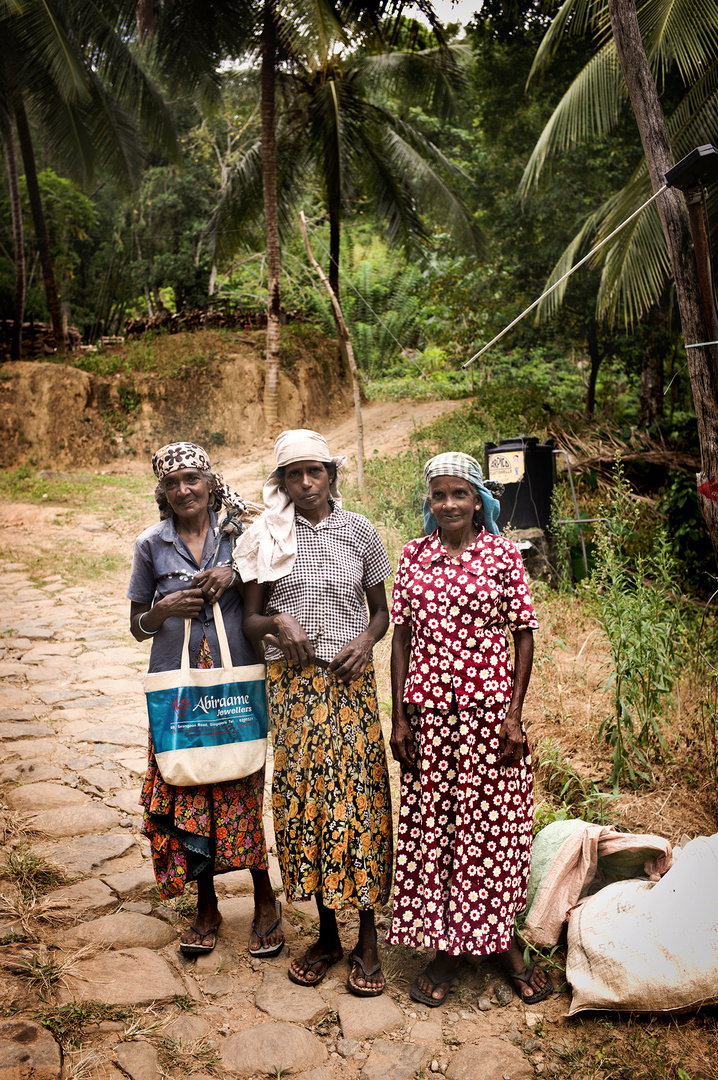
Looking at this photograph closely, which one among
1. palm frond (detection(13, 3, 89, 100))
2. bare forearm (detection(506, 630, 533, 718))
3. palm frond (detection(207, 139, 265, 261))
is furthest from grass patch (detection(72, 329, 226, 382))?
bare forearm (detection(506, 630, 533, 718))

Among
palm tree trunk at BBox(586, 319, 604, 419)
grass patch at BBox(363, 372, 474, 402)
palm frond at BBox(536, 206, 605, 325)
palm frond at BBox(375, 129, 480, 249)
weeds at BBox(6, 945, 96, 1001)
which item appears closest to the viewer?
weeds at BBox(6, 945, 96, 1001)

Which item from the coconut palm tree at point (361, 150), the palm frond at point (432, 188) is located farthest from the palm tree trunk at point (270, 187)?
the palm frond at point (432, 188)

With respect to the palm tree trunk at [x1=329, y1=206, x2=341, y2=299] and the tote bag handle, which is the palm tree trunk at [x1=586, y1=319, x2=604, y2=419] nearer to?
the palm tree trunk at [x1=329, y1=206, x2=341, y2=299]

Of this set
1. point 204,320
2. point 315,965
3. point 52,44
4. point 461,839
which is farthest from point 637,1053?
point 204,320

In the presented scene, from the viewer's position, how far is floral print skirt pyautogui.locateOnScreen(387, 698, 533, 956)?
7.44 ft

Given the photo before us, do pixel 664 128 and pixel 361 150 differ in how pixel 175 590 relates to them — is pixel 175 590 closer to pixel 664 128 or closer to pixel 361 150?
pixel 664 128

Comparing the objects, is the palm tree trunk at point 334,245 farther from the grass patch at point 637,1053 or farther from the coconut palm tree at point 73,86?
the grass patch at point 637,1053

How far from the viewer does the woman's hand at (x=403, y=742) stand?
2.34 meters

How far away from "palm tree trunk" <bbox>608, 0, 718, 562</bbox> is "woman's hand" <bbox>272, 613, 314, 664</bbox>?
1806mm

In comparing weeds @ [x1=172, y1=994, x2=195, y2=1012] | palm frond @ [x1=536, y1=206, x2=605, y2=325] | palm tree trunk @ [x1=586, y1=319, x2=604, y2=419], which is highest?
palm frond @ [x1=536, y1=206, x2=605, y2=325]

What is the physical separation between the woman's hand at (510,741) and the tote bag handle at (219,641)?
89cm

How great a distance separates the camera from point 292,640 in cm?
228

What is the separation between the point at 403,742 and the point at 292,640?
47cm

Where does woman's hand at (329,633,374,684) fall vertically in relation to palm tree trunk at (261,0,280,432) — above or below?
below
